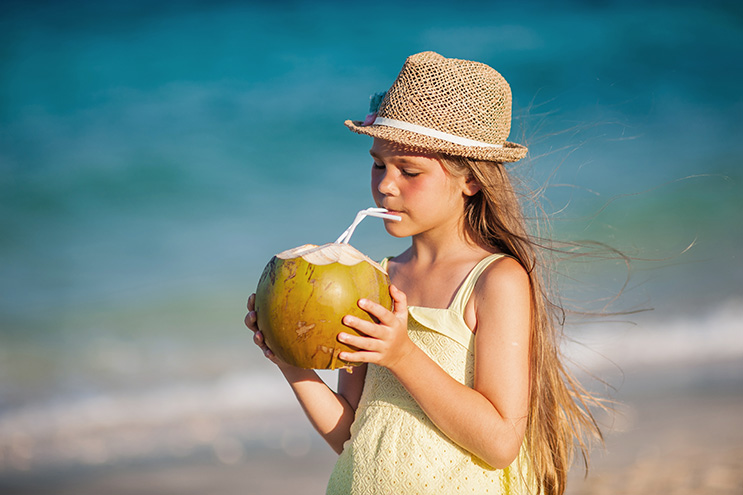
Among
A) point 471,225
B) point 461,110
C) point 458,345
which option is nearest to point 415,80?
point 461,110

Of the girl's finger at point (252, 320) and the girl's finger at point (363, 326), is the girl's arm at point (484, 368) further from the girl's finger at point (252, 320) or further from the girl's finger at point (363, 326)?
the girl's finger at point (252, 320)

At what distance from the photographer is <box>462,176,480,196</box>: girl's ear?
2266 mm

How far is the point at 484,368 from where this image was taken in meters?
2.01

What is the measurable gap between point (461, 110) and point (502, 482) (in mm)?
1130

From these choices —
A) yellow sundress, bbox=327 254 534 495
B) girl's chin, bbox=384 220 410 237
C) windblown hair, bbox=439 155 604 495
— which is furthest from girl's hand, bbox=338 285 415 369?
windblown hair, bbox=439 155 604 495

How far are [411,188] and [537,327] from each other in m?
0.57

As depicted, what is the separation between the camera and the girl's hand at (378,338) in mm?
1776

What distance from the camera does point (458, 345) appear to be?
2100 millimetres

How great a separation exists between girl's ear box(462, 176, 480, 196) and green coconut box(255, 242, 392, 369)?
1.81 ft

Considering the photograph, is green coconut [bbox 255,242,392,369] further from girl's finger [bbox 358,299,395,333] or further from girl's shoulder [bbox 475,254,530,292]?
girl's shoulder [bbox 475,254,530,292]

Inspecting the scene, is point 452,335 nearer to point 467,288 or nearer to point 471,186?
point 467,288

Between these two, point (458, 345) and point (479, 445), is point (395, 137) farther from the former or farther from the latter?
point (479, 445)

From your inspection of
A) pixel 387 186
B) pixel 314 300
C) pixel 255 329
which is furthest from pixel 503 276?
pixel 255 329

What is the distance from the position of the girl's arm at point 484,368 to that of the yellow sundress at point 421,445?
62mm
